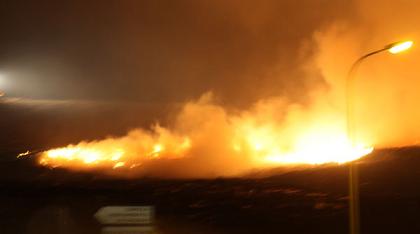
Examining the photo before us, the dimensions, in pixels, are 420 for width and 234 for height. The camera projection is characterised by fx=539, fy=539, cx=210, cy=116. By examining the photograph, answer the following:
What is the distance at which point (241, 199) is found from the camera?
3115 inches

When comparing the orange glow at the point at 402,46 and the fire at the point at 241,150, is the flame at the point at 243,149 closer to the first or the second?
the fire at the point at 241,150

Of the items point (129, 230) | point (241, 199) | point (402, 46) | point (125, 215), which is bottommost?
point (241, 199)

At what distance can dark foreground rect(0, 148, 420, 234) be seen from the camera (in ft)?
202

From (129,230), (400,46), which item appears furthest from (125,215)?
(400,46)

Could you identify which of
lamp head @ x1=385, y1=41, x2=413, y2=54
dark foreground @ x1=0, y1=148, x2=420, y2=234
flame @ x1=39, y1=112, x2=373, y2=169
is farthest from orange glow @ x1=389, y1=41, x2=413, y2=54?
flame @ x1=39, y1=112, x2=373, y2=169

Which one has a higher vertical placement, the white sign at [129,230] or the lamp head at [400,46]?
the lamp head at [400,46]

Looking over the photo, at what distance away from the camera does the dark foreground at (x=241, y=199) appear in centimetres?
6159

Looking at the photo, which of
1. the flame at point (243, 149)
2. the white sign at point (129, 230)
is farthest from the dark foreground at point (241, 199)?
the white sign at point (129, 230)

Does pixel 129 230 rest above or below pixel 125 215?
below

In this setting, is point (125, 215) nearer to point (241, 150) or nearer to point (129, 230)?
point (129, 230)

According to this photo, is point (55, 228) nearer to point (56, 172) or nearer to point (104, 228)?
point (104, 228)

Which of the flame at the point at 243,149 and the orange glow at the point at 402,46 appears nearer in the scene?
the orange glow at the point at 402,46

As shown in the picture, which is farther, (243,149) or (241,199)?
(243,149)

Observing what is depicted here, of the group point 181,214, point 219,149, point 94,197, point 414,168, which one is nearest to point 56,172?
point 94,197
